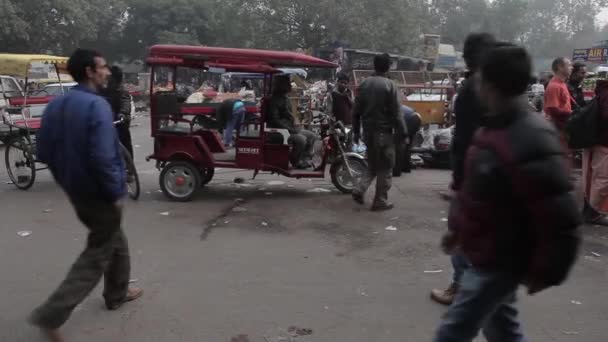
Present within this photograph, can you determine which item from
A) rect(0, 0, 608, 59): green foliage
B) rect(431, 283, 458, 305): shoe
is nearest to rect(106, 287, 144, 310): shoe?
rect(431, 283, 458, 305): shoe

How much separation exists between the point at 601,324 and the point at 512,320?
5.27ft

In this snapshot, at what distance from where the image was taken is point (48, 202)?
24.4 ft

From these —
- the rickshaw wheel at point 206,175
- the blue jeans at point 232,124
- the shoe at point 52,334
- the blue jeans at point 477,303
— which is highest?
the blue jeans at point 232,124

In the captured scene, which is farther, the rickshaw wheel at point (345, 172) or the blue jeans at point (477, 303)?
the rickshaw wheel at point (345, 172)

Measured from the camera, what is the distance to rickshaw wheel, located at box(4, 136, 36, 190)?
26.6 feet

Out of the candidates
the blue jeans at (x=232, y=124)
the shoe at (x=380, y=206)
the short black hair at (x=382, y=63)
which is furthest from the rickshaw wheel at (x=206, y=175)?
the short black hair at (x=382, y=63)

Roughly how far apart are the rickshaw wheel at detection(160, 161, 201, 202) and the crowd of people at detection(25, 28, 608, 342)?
326 centimetres

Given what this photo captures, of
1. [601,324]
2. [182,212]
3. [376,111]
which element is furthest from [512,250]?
[182,212]

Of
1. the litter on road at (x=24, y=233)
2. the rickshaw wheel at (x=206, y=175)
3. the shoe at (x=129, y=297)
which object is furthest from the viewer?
the rickshaw wheel at (x=206, y=175)

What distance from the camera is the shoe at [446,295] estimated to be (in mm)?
4062

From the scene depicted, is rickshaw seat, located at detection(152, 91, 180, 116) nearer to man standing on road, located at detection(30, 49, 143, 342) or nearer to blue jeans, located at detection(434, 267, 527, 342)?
man standing on road, located at detection(30, 49, 143, 342)

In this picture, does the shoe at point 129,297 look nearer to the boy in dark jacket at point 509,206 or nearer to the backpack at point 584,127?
the boy in dark jacket at point 509,206

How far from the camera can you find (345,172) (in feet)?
25.4

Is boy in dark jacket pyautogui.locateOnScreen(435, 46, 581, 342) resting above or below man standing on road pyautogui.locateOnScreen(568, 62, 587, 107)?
below
